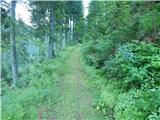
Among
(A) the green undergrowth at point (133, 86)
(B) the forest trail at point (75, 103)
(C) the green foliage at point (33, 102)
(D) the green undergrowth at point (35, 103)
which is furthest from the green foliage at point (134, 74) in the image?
(C) the green foliage at point (33, 102)

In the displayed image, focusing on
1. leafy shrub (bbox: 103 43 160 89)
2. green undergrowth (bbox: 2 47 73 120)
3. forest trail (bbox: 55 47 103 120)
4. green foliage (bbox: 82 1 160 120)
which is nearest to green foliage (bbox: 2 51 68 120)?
green undergrowth (bbox: 2 47 73 120)

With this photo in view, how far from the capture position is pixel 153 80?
826 centimetres

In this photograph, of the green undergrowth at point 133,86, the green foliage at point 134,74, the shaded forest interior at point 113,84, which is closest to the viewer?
the green undergrowth at point 133,86

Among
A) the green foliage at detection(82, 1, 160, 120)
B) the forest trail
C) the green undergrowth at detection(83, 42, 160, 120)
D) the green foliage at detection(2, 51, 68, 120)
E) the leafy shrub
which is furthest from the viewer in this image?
the forest trail

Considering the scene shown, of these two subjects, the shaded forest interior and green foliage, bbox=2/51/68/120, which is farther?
green foliage, bbox=2/51/68/120

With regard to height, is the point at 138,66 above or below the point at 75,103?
above

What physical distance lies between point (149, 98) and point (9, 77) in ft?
97.7

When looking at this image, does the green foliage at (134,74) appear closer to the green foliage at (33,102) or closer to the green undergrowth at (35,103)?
the green undergrowth at (35,103)

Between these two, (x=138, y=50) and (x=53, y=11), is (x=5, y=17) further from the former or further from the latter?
(x=138, y=50)

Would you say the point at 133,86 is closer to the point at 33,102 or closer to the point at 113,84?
the point at 113,84

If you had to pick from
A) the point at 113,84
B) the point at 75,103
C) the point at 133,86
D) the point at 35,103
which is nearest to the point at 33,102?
the point at 35,103

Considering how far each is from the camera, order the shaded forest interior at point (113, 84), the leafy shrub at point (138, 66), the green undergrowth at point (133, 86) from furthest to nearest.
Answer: the leafy shrub at point (138, 66) < the shaded forest interior at point (113, 84) < the green undergrowth at point (133, 86)

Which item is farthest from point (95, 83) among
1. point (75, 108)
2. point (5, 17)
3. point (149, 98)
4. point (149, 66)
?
point (5, 17)

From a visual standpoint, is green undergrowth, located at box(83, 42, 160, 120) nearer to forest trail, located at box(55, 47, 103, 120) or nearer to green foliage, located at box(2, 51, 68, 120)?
forest trail, located at box(55, 47, 103, 120)
